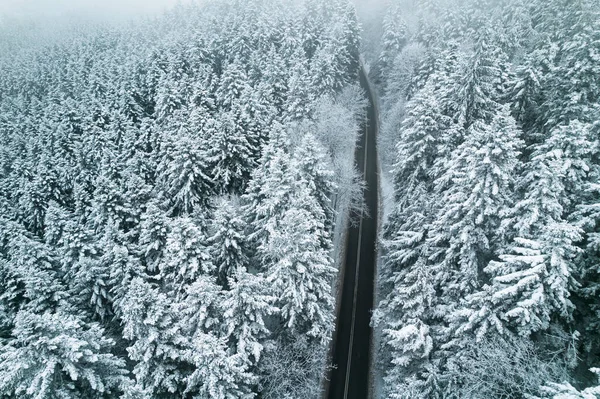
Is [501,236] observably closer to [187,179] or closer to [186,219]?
[186,219]

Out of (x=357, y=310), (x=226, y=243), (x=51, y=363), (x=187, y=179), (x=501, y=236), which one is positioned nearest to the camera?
(x=51, y=363)

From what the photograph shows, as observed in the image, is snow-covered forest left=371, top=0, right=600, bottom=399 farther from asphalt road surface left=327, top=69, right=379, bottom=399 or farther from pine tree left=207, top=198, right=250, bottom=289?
pine tree left=207, top=198, right=250, bottom=289

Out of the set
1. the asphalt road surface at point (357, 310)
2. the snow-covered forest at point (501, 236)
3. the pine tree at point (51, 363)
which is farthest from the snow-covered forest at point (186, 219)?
the snow-covered forest at point (501, 236)

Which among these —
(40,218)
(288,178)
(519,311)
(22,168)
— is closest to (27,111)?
(22,168)

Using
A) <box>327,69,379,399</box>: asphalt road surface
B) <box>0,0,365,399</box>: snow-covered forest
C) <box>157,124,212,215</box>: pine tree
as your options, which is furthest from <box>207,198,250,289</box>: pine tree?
<box>327,69,379,399</box>: asphalt road surface

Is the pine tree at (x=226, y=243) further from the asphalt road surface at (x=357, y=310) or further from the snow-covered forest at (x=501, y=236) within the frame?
the snow-covered forest at (x=501, y=236)

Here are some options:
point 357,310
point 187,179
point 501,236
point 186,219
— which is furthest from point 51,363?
point 501,236
